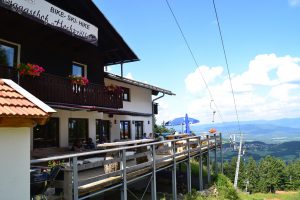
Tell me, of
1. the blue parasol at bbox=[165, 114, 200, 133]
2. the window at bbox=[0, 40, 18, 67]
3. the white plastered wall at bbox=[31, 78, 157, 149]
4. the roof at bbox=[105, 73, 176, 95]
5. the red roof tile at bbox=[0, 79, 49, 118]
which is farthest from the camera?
the blue parasol at bbox=[165, 114, 200, 133]

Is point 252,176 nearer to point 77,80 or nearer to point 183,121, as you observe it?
point 183,121

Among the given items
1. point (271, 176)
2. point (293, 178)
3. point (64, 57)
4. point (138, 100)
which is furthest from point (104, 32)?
point (293, 178)

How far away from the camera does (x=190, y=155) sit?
51.0 ft

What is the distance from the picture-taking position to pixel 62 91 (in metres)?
13.4

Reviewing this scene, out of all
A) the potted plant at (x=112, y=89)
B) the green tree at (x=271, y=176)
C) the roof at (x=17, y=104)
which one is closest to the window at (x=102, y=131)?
the potted plant at (x=112, y=89)

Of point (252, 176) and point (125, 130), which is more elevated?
point (125, 130)

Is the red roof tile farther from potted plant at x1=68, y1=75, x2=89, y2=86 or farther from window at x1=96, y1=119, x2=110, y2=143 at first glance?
window at x1=96, y1=119, x2=110, y2=143

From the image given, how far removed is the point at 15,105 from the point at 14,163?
872 millimetres

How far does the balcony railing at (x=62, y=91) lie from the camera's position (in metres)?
11.4

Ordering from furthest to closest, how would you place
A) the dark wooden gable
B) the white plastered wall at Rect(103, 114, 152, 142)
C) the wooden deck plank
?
1. the white plastered wall at Rect(103, 114, 152, 142)
2. the dark wooden gable
3. the wooden deck plank

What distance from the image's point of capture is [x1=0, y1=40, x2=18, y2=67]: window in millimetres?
11759

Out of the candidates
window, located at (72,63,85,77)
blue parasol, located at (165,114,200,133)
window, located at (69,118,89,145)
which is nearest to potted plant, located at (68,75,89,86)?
window, located at (72,63,85,77)

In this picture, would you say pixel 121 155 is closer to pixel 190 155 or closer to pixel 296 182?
pixel 190 155

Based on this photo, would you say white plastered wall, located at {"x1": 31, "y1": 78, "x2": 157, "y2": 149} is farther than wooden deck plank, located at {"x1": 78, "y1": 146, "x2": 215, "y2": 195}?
Yes
